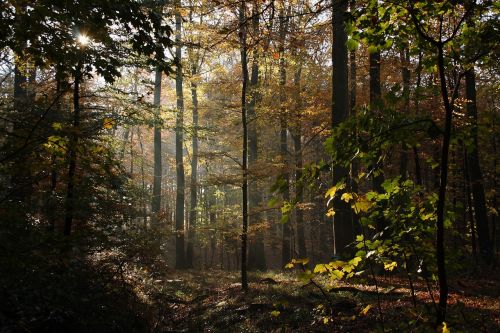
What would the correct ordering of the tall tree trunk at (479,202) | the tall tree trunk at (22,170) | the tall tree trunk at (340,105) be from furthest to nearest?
the tall tree trunk at (479,202) < the tall tree trunk at (340,105) < the tall tree trunk at (22,170)

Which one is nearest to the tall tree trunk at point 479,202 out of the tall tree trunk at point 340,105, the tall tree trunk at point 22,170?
the tall tree trunk at point 340,105

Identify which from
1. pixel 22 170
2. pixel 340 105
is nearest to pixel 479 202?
pixel 340 105

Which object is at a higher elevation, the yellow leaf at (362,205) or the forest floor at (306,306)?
the yellow leaf at (362,205)

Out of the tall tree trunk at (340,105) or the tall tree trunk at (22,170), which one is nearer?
the tall tree trunk at (22,170)

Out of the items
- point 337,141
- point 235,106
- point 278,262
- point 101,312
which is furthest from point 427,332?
point 278,262

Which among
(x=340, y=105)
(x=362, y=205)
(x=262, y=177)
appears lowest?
(x=362, y=205)

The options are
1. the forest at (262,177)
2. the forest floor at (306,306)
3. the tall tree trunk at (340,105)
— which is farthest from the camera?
the tall tree trunk at (340,105)

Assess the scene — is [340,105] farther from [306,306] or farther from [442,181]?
[442,181]

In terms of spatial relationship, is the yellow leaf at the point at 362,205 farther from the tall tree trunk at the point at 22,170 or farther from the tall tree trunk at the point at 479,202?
the tall tree trunk at the point at 479,202

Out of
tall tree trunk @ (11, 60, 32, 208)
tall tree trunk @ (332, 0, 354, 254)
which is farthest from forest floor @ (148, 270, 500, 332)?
tall tree trunk @ (11, 60, 32, 208)

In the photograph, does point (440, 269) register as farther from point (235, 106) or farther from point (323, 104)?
point (323, 104)

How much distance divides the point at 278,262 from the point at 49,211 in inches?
1268

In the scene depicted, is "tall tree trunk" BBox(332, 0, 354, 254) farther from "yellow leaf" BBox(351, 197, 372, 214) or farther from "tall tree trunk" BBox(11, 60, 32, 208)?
"yellow leaf" BBox(351, 197, 372, 214)

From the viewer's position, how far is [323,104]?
1820 cm
